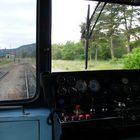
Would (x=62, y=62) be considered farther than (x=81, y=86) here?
Yes

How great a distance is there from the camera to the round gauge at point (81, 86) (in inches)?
93.9

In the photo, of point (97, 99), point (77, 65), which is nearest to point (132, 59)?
point (77, 65)

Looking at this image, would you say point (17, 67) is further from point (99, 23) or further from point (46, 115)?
point (99, 23)

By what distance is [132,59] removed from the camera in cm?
292

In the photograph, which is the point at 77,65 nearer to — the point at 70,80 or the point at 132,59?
the point at 70,80

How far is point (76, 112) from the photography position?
2.07 m

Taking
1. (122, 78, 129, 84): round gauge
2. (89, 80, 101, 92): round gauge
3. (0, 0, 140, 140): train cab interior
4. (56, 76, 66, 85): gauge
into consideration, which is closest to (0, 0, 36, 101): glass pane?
(0, 0, 140, 140): train cab interior

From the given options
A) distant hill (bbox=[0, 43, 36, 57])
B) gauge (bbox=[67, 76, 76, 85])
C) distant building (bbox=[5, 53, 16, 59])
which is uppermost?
distant hill (bbox=[0, 43, 36, 57])

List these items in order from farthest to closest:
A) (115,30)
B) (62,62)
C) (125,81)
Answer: (115,30)
(62,62)
(125,81)

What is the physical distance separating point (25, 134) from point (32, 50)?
0.81 metres

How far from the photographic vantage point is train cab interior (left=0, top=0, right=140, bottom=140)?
7.65ft

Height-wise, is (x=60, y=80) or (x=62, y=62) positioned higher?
(x=62, y=62)

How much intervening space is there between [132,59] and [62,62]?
82 cm

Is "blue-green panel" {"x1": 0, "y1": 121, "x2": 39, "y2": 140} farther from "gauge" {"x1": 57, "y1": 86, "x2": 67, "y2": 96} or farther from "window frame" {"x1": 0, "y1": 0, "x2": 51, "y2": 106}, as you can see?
"gauge" {"x1": 57, "y1": 86, "x2": 67, "y2": 96}
